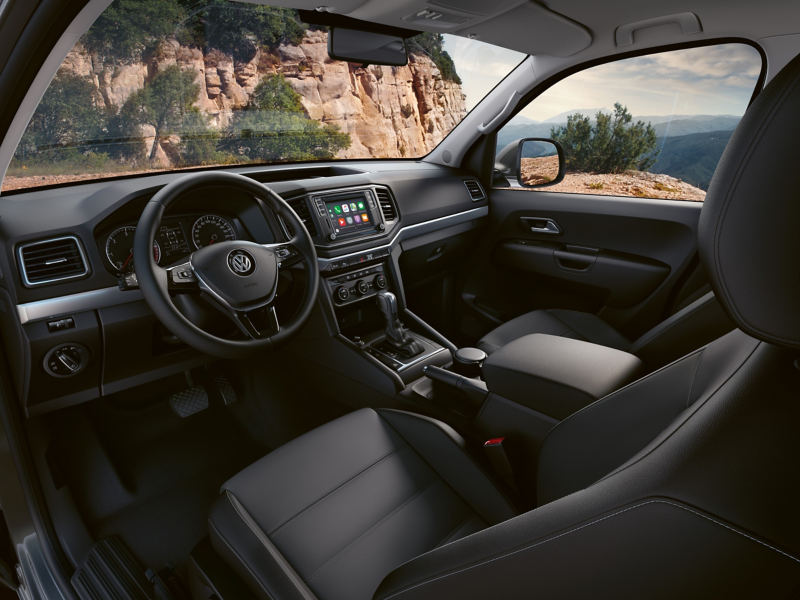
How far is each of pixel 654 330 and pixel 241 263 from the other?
146 centimetres

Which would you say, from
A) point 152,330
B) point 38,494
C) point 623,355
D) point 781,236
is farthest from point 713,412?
point 38,494

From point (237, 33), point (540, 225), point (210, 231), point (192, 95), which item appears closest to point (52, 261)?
point (210, 231)

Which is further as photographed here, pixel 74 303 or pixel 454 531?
pixel 74 303

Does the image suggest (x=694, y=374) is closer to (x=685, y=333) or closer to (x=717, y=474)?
(x=717, y=474)

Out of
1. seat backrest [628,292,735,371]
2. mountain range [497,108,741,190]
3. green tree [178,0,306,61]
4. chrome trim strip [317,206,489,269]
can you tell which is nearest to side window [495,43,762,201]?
mountain range [497,108,741,190]

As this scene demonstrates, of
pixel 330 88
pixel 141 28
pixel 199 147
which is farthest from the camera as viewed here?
pixel 330 88

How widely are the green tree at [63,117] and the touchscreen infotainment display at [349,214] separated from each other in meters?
0.97

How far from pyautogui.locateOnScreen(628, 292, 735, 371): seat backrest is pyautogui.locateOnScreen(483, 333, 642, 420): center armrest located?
0.81 ft

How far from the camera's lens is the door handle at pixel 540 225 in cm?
271

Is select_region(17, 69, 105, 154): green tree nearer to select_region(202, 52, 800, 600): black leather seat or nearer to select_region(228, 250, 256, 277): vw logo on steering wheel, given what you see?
select_region(228, 250, 256, 277): vw logo on steering wheel

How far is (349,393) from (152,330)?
0.83 metres

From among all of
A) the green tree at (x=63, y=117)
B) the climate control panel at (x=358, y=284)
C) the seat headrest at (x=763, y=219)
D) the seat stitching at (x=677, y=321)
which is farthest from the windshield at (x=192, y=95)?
the seat stitching at (x=677, y=321)

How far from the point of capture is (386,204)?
2.37m

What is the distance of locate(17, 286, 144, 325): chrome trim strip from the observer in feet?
4.67
